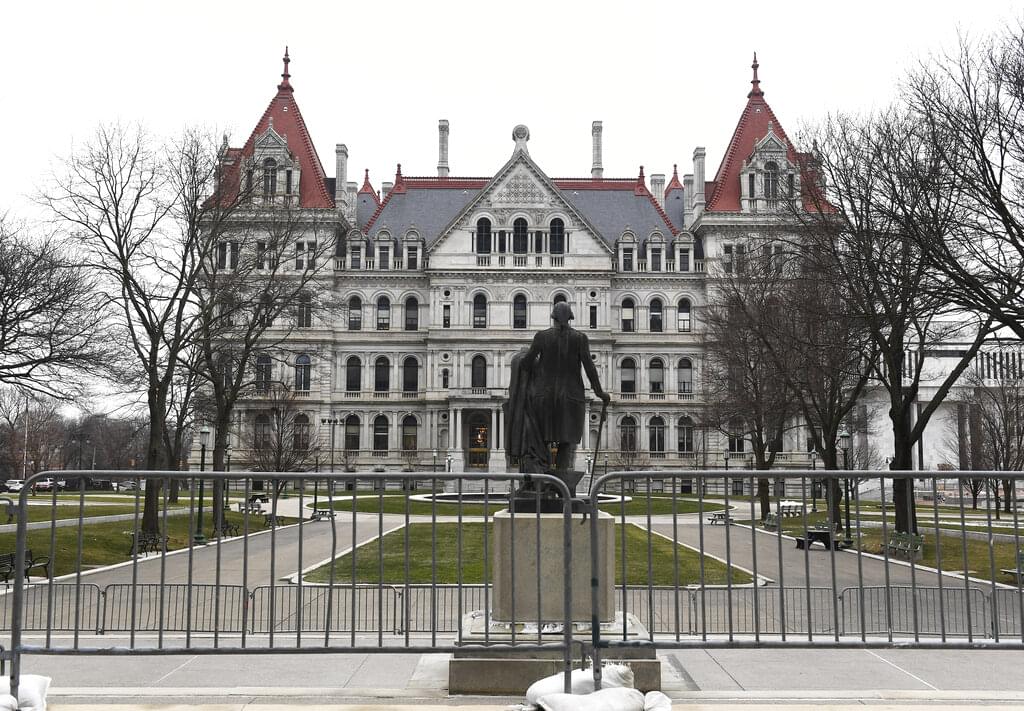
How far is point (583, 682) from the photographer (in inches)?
249

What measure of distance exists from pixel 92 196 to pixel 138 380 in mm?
5551

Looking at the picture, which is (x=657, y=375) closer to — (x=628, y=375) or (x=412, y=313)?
(x=628, y=375)

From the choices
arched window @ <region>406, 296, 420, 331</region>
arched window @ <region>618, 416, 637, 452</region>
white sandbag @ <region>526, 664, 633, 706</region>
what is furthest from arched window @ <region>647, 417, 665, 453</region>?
white sandbag @ <region>526, 664, 633, 706</region>

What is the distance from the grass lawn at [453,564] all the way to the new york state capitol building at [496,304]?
134 feet

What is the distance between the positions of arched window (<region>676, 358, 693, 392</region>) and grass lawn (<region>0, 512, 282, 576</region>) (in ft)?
158

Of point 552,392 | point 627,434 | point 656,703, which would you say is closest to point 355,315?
point 627,434

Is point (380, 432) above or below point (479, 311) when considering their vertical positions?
below

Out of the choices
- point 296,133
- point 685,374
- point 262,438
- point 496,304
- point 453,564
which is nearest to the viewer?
point 453,564

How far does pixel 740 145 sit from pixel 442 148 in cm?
2430

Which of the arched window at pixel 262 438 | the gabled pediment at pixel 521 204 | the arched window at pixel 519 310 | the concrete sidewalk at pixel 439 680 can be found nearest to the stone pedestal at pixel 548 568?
the concrete sidewalk at pixel 439 680

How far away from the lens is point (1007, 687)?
765 cm

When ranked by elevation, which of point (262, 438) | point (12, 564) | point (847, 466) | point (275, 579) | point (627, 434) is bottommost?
point (12, 564)

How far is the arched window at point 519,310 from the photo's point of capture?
6594 centimetres

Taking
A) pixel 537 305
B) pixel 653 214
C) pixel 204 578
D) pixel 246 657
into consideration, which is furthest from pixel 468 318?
pixel 246 657
